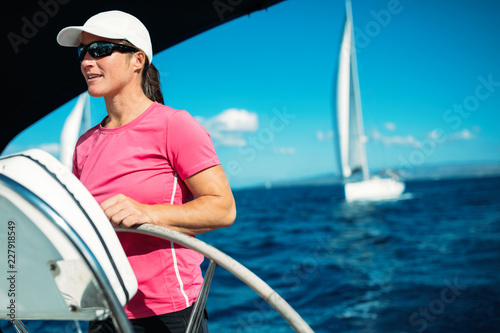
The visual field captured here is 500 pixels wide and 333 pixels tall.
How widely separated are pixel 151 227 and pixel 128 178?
0.23 meters

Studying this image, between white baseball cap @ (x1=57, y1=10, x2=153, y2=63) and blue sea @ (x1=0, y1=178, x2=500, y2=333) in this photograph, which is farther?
blue sea @ (x1=0, y1=178, x2=500, y2=333)

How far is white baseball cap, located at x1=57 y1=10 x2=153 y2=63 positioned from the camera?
105 cm

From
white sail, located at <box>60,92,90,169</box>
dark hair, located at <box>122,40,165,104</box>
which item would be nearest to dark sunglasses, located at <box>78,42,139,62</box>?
dark hair, located at <box>122,40,165,104</box>

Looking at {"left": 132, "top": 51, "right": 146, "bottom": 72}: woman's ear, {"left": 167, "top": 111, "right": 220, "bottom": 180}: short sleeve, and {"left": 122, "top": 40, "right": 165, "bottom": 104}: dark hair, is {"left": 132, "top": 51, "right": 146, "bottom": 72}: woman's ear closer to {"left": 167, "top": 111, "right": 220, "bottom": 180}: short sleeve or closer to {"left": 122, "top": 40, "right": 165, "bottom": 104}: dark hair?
{"left": 122, "top": 40, "right": 165, "bottom": 104}: dark hair

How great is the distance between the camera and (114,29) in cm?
106

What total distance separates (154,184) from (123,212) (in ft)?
0.63

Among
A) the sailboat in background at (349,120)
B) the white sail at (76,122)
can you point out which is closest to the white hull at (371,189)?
the sailboat in background at (349,120)

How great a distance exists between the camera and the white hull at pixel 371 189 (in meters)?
33.8

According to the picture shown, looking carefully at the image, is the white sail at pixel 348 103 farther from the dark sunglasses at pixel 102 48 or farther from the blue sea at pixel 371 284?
the dark sunglasses at pixel 102 48

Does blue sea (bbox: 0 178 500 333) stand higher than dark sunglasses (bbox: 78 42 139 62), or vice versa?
dark sunglasses (bbox: 78 42 139 62)

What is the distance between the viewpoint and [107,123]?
120 cm

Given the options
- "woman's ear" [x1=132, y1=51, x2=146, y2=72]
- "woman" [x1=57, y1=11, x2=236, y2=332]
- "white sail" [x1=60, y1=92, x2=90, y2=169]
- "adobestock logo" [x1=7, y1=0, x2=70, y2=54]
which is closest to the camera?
"woman" [x1=57, y1=11, x2=236, y2=332]

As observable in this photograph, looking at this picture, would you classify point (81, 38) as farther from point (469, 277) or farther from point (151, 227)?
point (469, 277)

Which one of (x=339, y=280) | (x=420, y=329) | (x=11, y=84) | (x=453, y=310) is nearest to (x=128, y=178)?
(x=11, y=84)
